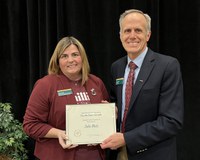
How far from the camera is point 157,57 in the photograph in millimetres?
1947

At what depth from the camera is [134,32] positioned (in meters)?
1.94

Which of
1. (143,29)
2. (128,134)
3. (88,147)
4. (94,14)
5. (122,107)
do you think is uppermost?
(94,14)

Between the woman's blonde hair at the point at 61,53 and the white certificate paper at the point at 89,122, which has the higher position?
the woman's blonde hair at the point at 61,53

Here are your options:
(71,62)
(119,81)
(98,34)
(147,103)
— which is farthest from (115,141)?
(98,34)

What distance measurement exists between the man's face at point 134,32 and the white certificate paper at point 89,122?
428 millimetres

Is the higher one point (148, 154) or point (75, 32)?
point (75, 32)

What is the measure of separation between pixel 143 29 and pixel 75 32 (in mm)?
1259

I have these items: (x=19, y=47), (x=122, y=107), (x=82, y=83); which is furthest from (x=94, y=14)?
(x=122, y=107)

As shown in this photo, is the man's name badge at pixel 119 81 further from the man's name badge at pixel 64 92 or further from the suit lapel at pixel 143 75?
the man's name badge at pixel 64 92

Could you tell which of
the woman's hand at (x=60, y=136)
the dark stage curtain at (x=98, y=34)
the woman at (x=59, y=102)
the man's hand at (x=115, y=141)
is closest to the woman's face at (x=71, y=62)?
the woman at (x=59, y=102)

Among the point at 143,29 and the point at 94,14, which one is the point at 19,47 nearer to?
the point at 94,14

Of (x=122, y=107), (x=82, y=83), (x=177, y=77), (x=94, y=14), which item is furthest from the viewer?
(x=94, y=14)

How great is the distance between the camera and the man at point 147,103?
72.0 inches

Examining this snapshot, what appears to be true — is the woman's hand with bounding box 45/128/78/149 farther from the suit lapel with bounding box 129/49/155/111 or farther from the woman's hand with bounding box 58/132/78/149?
the suit lapel with bounding box 129/49/155/111
